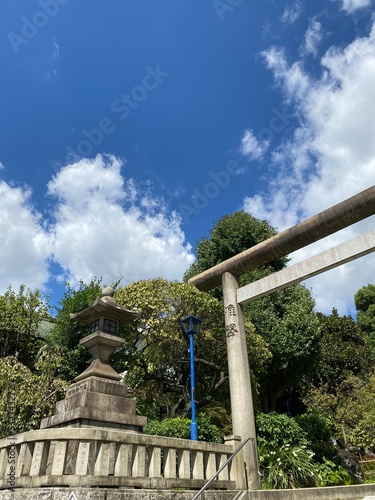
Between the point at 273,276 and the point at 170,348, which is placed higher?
the point at 170,348

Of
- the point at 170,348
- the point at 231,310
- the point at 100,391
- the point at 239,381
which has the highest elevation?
the point at 170,348

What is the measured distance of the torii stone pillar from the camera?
813 cm

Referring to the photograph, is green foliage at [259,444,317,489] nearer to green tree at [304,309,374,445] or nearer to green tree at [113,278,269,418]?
green tree at [113,278,269,418]

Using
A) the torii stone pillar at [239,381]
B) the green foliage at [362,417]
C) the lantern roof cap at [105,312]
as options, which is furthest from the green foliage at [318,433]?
the lantern roof cap at [105,312]

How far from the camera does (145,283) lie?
14609 mm

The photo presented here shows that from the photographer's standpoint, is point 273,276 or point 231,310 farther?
point 231,310

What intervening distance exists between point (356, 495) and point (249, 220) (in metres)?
16.6

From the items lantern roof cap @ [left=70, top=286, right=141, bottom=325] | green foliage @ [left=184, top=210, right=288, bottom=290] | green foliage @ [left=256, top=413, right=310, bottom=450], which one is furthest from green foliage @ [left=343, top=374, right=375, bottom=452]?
lantern roof cap @ [left=70, top=286, right=141, bottom=325]

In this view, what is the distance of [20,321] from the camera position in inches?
678

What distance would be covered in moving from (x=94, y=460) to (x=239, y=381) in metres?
4.28

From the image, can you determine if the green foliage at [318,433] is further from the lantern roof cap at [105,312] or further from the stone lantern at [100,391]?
the lantern roof cap at [105,312]

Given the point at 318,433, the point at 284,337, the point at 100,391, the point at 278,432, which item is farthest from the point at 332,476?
the point at 100,391

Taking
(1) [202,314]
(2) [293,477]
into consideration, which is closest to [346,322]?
(1) [202,314]

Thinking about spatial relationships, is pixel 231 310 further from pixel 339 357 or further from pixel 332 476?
pixel 339 357
